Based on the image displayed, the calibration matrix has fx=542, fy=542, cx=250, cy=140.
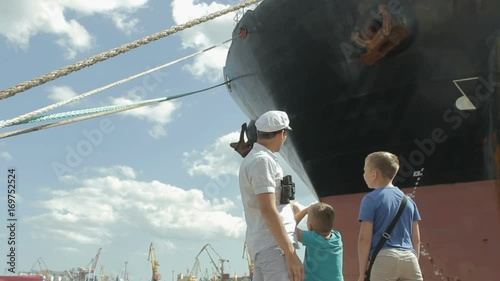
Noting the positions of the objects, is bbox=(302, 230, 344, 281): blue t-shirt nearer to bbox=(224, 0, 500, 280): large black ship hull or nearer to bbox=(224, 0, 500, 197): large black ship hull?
bbox=(224, 0, 500, 280): large black ship hull

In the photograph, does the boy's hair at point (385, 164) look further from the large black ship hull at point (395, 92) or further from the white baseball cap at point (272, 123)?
the large black ship hull at point (395, 92)

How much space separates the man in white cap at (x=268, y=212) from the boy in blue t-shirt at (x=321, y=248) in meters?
0.19

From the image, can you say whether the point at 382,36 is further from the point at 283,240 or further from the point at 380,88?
the point at 283,240

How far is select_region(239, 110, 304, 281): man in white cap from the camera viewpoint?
8.43 ft

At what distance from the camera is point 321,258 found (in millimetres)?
2891

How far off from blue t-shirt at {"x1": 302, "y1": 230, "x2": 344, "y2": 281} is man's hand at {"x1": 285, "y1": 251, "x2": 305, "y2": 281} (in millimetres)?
350

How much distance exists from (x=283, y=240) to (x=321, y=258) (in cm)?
44


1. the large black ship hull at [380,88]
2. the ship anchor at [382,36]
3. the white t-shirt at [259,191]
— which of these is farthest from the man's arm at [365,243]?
the ship anchor at [382,36]

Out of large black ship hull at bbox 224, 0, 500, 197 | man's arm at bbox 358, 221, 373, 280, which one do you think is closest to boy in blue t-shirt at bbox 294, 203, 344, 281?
man's arm at bbox 358, 221, 373, 280

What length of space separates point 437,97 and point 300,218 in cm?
371

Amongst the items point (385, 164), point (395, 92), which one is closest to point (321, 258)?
point (385, 164)

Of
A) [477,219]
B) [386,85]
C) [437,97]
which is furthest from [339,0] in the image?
[477,219]

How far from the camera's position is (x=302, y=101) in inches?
297

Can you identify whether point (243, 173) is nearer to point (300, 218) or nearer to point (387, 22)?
point (300, 218)
